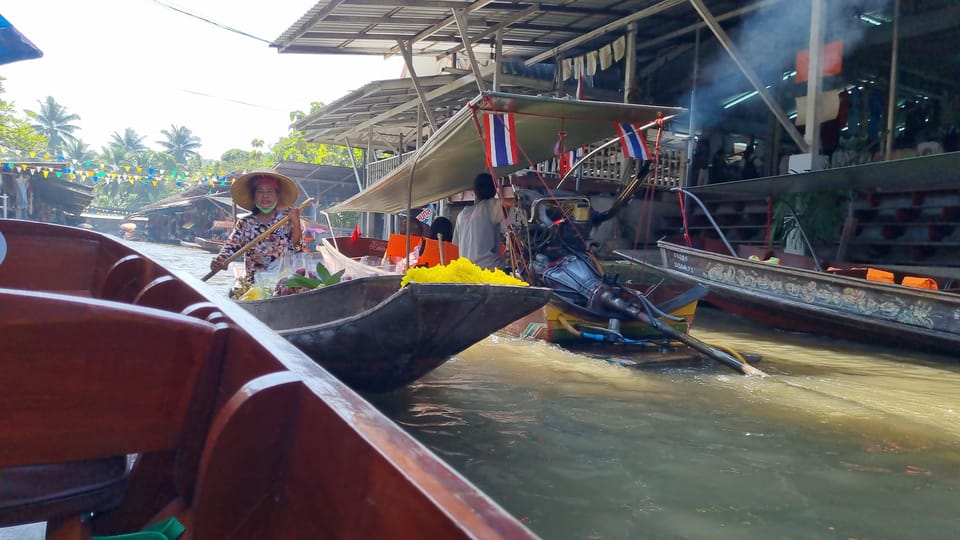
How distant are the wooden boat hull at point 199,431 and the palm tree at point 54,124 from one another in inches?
2269

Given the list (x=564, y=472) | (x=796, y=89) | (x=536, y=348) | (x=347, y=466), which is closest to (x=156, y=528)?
(x=347, y=466)

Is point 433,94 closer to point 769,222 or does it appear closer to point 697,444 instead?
point 769,222

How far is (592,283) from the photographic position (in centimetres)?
561

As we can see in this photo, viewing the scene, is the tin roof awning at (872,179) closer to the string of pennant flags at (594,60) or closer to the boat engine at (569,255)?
the string of pennant flags at (594,60)

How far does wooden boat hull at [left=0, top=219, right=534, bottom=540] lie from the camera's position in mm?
889

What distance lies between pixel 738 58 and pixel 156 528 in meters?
8.55

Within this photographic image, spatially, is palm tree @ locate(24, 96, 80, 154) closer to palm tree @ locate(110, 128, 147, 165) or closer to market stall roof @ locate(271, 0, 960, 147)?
palm tree @ locate(110, 128, 147, 165)

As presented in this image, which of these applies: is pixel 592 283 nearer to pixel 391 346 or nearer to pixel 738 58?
pixel 391 346

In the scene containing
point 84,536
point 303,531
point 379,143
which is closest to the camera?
point 303,531

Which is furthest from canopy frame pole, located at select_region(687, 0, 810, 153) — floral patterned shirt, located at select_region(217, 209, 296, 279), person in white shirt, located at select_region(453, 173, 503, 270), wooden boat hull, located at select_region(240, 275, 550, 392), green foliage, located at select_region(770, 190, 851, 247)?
wooden boat hull, located at select_region(240, 275, 550, 392)

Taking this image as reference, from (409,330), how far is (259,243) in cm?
227

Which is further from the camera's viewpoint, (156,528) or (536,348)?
(536,348)

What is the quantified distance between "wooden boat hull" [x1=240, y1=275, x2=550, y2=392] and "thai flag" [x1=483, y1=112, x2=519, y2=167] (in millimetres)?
1618

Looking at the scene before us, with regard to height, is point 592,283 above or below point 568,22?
below
